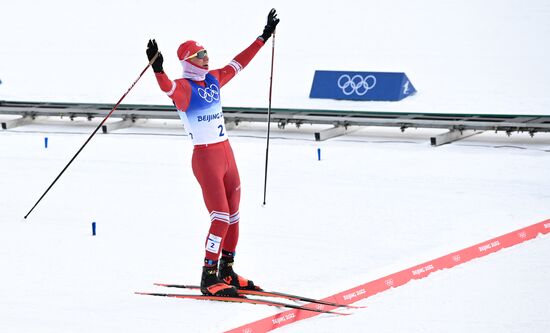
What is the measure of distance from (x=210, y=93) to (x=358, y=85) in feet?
34.9

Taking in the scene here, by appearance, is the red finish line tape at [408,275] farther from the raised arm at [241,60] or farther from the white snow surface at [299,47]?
the white snow surface at [299,47]

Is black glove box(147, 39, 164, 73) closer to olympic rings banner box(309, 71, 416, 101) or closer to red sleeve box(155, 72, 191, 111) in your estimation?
red sleeve box(155, 72, 191, 111)

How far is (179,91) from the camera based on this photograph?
9125 mm

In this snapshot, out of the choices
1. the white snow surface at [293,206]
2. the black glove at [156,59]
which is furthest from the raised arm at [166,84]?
the white snow surface at [293,206]

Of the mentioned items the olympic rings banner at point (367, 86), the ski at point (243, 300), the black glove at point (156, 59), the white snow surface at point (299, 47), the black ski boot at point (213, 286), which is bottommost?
the ski at point (243, 300)

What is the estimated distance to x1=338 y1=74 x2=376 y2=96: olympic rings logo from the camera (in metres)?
19.8

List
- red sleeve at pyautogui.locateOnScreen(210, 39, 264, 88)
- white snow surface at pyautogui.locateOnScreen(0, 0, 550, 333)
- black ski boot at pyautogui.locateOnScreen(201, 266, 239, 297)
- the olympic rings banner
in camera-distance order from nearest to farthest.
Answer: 1. white snow surface at pyautogui.locateOnScreen(0, 0, 550, 333)
2. black ski boot at pyautogui.locateOnScreen(201, 266, 239, 297)
3. red sleeve at pyautogui.locateOnScreen(210, 39, 264, 88)
4. the olympic rings banner

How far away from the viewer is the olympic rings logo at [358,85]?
19.8 meters

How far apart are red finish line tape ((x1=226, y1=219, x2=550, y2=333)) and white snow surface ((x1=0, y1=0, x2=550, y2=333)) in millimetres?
123

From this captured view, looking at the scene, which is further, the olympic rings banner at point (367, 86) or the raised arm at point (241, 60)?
the olympic rings banner at point (367, 86)

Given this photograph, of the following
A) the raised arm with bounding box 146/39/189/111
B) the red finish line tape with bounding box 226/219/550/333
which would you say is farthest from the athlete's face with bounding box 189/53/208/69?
the red finish line tape with bounding box 226/219/550/333

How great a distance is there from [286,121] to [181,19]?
1688 cm

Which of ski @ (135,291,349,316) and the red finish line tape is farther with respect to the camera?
ski @ (135,291,349,316)

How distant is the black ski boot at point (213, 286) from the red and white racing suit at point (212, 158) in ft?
0.37
